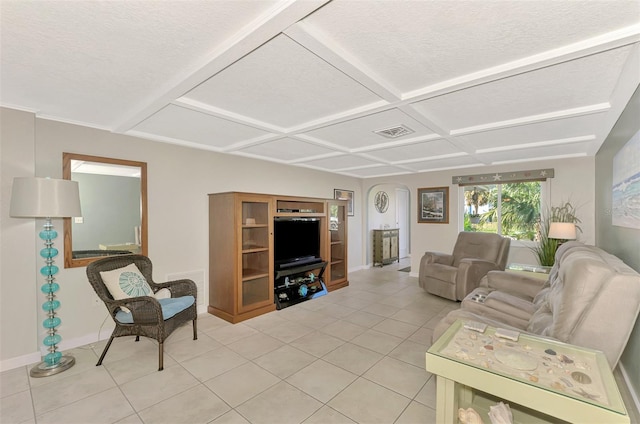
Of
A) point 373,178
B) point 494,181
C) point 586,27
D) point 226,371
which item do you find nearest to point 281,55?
point 586,27

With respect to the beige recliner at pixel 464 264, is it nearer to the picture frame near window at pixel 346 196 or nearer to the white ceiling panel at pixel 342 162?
the white ceiling panel at pixel 342 162

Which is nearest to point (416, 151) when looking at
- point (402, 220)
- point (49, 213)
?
point (49, 213)

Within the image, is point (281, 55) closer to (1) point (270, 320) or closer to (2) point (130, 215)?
(2) point (130, 215)

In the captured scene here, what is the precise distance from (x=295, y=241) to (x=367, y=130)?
7.27 feet

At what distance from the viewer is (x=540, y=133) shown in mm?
3115

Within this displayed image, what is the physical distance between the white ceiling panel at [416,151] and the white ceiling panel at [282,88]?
1569 mm

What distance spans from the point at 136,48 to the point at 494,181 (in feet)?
17.8

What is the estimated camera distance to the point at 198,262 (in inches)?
150

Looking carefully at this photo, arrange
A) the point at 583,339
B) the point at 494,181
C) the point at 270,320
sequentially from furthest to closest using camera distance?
1. the point at 494,181
2. the point at 270,320
3. the point at 583,339

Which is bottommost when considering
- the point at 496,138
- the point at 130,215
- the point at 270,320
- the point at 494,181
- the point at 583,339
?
the point at 270,320

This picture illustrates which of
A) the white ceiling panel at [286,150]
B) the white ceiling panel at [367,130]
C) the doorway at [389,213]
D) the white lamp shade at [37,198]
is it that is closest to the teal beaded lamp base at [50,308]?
the white lamp shade at [37,198]

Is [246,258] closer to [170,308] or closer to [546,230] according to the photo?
[170,308]

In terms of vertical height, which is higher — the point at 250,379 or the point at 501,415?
the point at 501,415

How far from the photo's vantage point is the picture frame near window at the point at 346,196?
625cm
